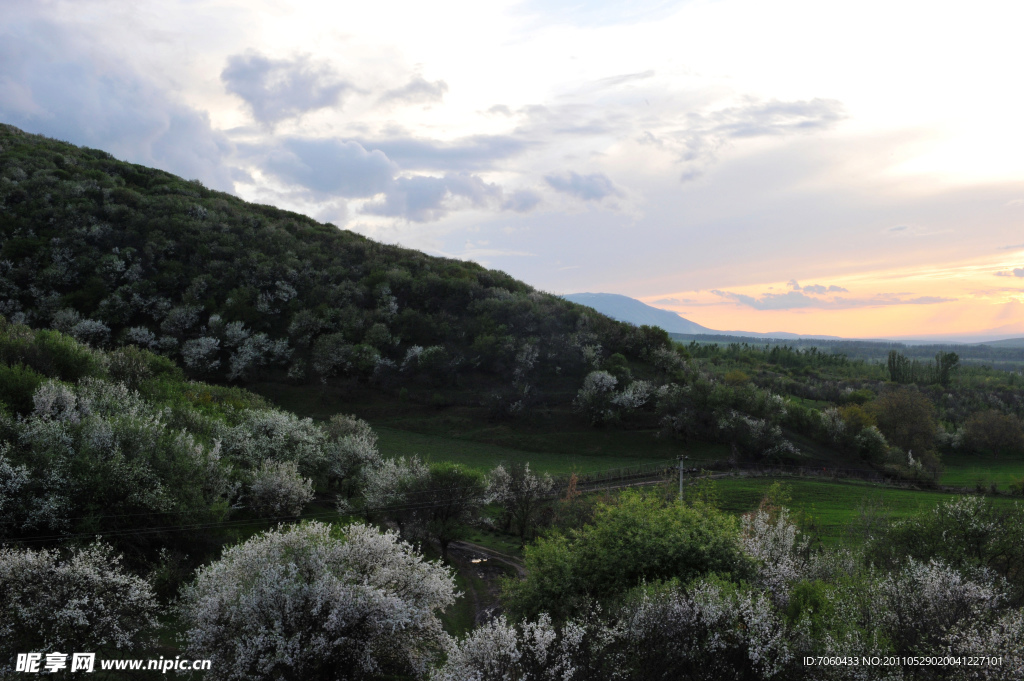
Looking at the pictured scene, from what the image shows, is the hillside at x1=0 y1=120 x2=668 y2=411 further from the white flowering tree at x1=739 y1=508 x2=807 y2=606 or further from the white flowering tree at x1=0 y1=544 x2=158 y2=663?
the white flowering tree at x1=0 y1=544 x2=158 y2=663

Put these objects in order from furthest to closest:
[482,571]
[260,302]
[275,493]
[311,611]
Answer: [260,302]
[482,571]
[275,493]
[311,611]

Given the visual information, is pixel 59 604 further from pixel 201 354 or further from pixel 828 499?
pixel 201 354

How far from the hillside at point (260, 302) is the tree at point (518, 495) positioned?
959 inches

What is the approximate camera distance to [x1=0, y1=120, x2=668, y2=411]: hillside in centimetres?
6906

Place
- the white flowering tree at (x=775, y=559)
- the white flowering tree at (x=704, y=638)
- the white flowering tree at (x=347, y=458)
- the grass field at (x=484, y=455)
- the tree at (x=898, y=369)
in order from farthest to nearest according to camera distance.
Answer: the tree at (x=898, y=369)
the grass field at (x=484, y=455)
the white flowering tree at (x=347, y=458)
the white flowering tree at (x=775, y=559)
the white flowering tree at (x=704, y=638)

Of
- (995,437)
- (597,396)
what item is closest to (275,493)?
(597,396)

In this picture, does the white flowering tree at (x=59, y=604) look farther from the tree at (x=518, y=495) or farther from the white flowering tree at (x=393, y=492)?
the tree at (x=518, y=495)

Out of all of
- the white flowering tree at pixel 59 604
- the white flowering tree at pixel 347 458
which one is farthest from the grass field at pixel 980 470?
the white flowering tree at pixel 59 604

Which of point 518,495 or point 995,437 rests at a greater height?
point 518,495

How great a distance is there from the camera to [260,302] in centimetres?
7562

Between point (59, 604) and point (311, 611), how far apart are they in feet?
25.2

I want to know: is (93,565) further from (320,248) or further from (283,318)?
(320,248)

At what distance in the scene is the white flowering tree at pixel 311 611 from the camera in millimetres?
16703

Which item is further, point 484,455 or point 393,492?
point 484,455
